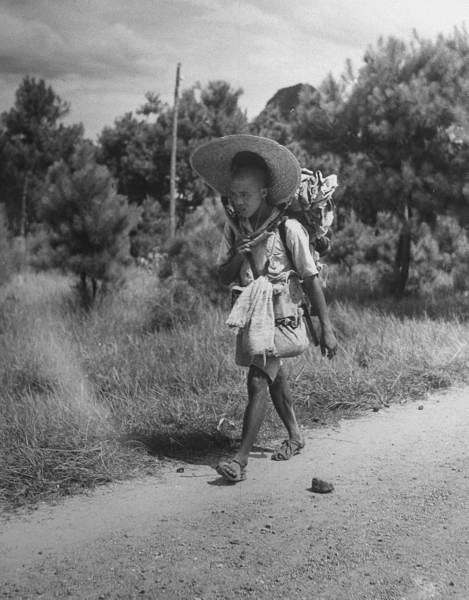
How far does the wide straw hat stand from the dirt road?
1516 mm

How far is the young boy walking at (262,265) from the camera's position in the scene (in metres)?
3.87

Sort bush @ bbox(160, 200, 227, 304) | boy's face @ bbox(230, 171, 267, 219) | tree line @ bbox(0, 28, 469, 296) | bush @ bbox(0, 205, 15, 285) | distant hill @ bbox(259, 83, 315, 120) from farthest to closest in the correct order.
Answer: distant hill @ bbox(259, 83, 315, 120), tree line @ bbox(0, 28, 469, 296), bush @ bbox(160, 200, 227, 304), bush @ bbox(0, 205, 15, 285), boy's face @ bbox(230, 171, 267, 219)

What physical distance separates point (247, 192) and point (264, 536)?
5.87 feet

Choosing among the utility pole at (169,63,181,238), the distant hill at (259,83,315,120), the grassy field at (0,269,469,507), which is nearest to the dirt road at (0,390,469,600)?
the grassy field at (0,269,469,507)

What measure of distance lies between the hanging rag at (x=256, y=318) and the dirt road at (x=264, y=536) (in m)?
0.67

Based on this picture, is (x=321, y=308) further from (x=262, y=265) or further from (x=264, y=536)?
(x=264, y=536)

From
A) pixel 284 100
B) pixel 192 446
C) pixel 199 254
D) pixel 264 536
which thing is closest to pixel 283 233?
pixel 192 446

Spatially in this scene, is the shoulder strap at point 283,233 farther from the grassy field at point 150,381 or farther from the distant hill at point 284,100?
the distant hill at point 284,100

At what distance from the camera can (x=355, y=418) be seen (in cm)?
506

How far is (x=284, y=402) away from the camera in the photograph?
4.23 m

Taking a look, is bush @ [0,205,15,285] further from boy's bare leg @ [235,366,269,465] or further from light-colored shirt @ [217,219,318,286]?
boy's bare leg @ [235,366,269,465]

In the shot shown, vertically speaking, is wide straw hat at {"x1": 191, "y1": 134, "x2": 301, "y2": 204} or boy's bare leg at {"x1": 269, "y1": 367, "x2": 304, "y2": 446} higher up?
wide straw hat at {"x1": 191, "y1": 134, "x2": 301, "y2": 204}

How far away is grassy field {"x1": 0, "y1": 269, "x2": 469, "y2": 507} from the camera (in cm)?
390

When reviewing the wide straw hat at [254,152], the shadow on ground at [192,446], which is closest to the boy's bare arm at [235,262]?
the wide straw hat at [254,152]
